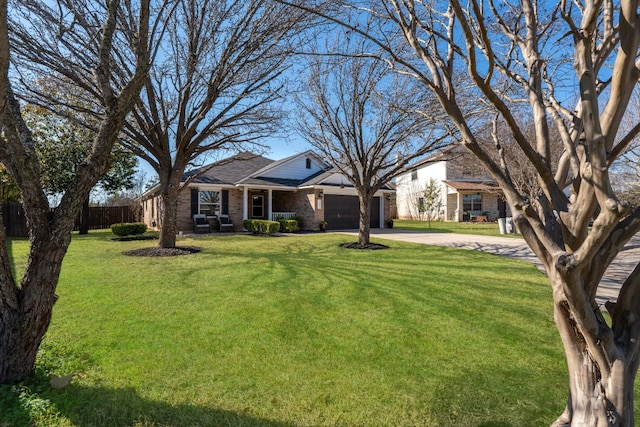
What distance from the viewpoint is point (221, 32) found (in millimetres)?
8609

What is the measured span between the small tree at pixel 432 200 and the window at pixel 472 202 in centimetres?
223

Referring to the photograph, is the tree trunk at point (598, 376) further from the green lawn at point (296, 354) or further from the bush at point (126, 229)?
the bush at point (126, 229)

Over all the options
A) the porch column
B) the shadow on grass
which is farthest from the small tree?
the shadow on grass

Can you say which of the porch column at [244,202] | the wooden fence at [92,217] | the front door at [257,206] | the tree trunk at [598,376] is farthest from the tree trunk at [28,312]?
the front door at [257,206]

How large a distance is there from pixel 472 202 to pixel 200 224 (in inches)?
978

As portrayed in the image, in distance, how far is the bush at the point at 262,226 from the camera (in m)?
16.4

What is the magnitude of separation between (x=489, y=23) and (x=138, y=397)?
5361 millimetres

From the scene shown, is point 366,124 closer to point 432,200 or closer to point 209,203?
point 209,203

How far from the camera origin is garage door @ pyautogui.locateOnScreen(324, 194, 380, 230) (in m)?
19.9

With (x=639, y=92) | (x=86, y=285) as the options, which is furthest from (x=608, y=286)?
(x=86, y=285)

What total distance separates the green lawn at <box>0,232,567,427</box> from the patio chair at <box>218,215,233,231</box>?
37.1ft

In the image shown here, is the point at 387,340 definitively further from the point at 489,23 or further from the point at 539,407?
the point at 489,23

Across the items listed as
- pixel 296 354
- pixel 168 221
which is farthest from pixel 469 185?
pixel 296 354

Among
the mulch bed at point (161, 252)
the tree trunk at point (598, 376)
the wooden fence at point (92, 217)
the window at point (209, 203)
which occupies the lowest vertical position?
the mulch bed at point (161, 252)
